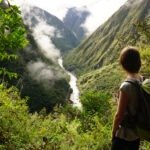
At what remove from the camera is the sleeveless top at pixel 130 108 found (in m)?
7.70

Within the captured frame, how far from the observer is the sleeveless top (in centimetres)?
770

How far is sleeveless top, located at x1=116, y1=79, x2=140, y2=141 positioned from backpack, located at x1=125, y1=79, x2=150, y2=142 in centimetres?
8

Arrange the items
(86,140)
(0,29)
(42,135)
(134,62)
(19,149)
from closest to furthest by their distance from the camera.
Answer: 1. (134,62)
2. (0,29)
3. (19,149)
4. (42,135)
5. (86,140)

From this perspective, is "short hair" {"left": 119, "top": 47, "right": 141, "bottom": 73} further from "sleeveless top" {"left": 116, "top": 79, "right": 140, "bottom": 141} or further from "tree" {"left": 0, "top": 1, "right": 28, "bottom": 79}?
"tree" {"left": 0, "top": 1, "right": 28, "bottom": 79}

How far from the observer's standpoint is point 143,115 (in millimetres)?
7629

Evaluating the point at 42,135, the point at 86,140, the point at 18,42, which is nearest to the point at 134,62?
the point at 18,42

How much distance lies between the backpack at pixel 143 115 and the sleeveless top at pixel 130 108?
77 millimetres

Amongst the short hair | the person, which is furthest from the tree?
the person

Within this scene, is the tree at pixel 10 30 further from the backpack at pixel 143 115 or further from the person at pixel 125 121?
the backpack at pixel 143 115

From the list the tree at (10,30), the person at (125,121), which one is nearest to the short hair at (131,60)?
the person at (125,121)

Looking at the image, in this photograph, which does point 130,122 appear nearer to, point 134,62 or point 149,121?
point 149,121

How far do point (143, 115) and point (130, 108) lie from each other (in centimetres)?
27

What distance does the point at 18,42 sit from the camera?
39.4ft

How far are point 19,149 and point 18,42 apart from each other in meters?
4.59
